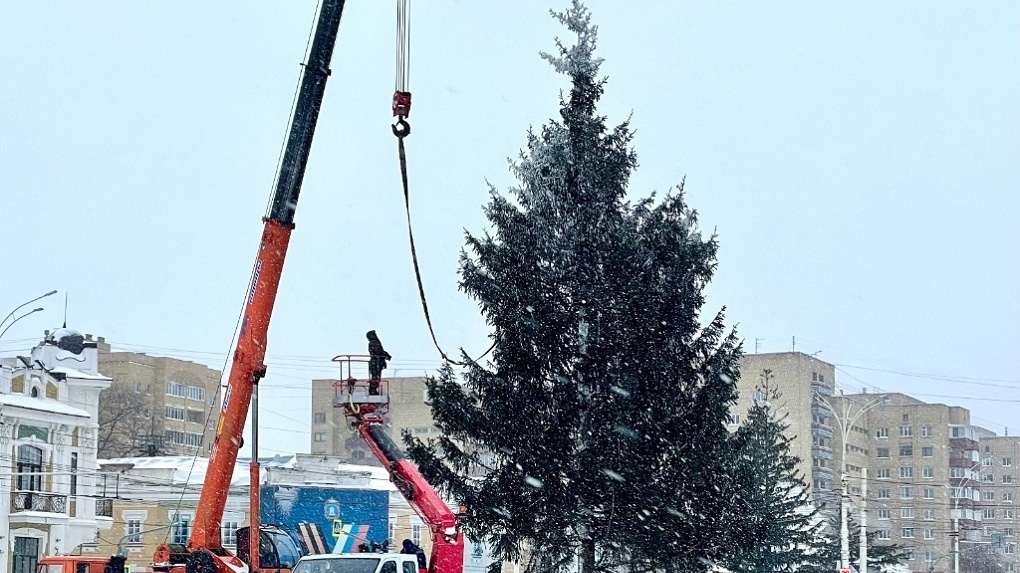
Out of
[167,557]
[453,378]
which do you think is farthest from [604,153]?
[167,557]

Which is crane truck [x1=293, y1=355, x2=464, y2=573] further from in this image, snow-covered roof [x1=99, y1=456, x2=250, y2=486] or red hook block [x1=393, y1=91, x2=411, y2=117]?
snow-covered roof [x1=99, y1=456, x2=250, y2=486]

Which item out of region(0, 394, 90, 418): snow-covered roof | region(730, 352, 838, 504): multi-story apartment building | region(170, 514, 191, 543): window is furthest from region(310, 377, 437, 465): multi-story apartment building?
region(0, 394, 90, 418): snow-covered roof

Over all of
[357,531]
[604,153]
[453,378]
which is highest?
[604,153]

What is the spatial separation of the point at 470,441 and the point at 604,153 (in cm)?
532

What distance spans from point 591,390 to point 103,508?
2961 centimetres

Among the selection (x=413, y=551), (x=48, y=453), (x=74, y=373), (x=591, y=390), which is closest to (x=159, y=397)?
(x=74, y=373)

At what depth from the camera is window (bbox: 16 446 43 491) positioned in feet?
131

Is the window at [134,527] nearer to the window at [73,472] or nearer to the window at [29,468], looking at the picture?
the window at [73,472]

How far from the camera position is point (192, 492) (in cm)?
5234

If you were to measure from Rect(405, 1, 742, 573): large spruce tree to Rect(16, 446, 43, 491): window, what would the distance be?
21.2m

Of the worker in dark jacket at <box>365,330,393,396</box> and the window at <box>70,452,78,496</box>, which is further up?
the worker in dark jacket at <box>365,330,393,396</box>

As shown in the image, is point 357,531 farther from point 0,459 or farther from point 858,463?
point 858,463

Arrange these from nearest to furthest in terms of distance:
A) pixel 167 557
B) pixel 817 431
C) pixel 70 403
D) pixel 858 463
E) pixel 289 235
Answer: pixel 289 235, pixel 167 557, pixel 70 403, pixel 817 431, pixel 858 463

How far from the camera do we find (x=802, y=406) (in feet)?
345
